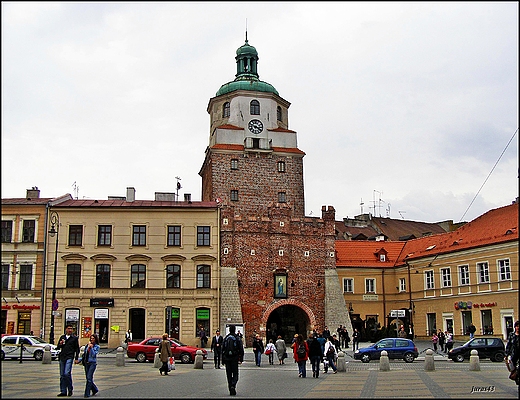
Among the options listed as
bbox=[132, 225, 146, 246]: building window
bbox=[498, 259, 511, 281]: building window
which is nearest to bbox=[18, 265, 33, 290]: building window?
bbox=[132, 225, 146, 246]: building window

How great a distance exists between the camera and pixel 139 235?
152 feet

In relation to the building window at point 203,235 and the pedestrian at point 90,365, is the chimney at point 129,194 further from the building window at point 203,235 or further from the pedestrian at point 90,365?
the pedestrian at point 90,365

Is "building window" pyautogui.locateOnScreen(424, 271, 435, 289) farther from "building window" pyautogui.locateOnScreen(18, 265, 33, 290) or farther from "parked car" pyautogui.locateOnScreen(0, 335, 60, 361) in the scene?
"building window" pyautogui.locateOnScreen(18, 265, 33, 290)

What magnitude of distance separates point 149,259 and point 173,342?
1285 centimetres

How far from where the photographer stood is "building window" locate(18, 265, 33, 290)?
142 feet

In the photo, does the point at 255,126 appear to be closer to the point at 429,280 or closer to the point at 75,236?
the point at 75,236

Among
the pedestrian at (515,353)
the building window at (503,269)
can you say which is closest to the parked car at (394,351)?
the building window at (503,269)

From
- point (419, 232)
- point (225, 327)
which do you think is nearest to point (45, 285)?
point (225, 327)

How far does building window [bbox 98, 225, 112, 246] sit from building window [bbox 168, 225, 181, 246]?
4184 millimetres

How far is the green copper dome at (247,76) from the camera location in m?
57.9

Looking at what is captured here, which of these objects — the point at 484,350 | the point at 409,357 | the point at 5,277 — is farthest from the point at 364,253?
the point at 5,277

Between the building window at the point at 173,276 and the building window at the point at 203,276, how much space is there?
143 cm

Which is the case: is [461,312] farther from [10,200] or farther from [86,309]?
[10,200]

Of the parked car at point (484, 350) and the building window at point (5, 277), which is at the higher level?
the building window at point (5, 277)
